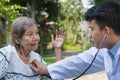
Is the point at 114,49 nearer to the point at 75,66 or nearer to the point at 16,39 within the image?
the point at 75,66

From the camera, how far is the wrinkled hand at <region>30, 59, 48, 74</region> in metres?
3.12

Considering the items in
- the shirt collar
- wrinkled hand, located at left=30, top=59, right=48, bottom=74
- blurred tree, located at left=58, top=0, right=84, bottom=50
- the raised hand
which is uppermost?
the shirt collar

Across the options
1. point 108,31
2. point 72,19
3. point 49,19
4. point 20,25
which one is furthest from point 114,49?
point 72,19

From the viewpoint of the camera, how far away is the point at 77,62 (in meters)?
3.04

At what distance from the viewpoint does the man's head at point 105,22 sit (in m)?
2.56

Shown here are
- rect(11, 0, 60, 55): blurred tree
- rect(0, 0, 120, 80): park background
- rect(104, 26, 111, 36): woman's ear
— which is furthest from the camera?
rect(11, 0, 60, 55): blurred tree

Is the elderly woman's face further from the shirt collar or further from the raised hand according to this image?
the shirt collar

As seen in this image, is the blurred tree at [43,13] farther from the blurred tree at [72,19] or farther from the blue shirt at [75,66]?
the blue shirt at [75,66]

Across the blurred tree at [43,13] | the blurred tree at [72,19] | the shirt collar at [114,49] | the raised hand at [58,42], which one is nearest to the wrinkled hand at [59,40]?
the raised hand at [58,42]

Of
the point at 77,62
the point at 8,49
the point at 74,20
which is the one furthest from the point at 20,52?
the point at 74,20

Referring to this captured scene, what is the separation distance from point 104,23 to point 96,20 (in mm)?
68

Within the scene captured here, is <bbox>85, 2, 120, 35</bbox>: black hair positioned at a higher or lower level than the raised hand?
higher

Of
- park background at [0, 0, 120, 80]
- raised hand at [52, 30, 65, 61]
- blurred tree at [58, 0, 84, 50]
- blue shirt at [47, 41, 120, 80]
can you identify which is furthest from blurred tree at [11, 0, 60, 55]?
blue shirt at [47, 41, 120, 80]

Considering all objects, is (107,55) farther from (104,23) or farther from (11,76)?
(11,76)
